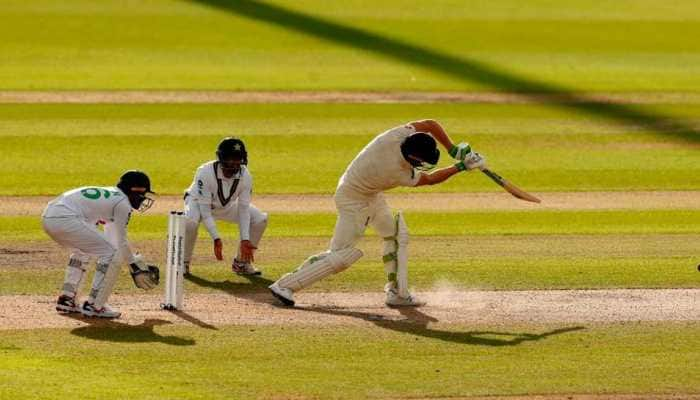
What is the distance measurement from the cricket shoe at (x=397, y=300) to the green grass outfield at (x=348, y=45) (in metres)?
13.8

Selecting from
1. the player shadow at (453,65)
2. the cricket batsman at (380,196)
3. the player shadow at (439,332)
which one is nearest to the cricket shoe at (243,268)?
the cricket batsman at (380,196)

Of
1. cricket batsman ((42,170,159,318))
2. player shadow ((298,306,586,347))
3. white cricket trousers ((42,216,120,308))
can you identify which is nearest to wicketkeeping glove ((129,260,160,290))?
cricket batsman ((42,170,159,318))

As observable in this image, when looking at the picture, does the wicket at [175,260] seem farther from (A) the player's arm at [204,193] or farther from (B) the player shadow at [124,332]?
(A) the player's arm at [204,193]

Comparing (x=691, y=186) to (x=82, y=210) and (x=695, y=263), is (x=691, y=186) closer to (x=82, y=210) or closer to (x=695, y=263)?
(x=695, y=263)

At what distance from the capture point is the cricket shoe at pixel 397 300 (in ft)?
44.2

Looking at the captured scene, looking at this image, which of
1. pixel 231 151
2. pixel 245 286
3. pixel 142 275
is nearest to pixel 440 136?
pixel 231 151

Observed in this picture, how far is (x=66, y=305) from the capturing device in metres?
12.8

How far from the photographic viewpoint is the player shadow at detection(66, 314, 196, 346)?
1185cm

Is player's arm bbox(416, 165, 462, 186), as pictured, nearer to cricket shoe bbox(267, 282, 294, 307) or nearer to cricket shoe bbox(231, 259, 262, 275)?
cricket shoe bbox(267, 282, 294, 307)

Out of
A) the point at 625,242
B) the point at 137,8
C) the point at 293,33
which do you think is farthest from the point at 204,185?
the point at 137,8

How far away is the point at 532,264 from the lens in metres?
15.4

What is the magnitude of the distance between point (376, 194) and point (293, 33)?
18913 mm

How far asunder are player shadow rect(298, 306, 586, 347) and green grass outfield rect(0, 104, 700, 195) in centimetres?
736

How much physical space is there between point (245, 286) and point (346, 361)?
10.8 feet
